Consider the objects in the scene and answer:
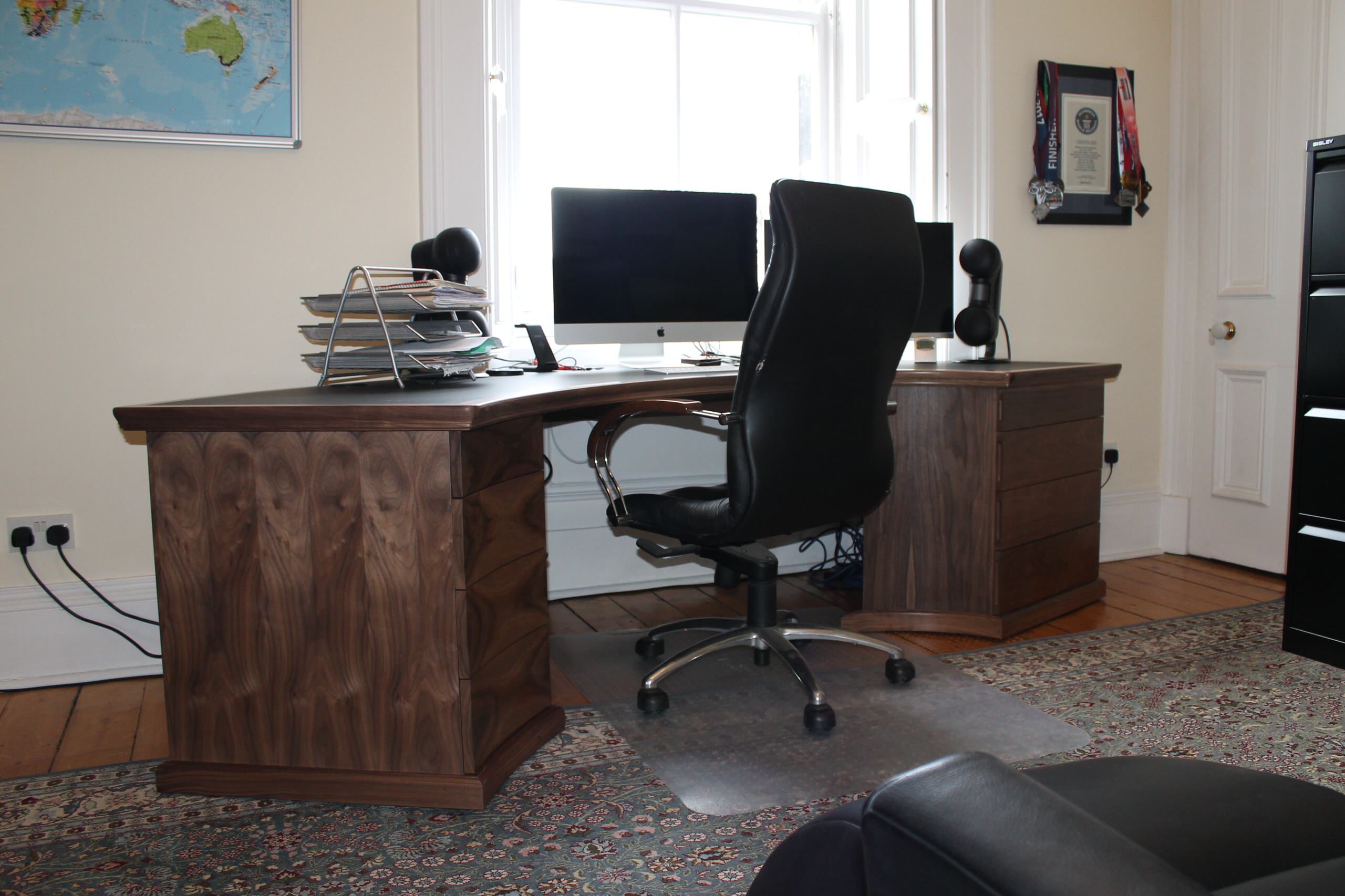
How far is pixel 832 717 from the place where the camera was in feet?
6.64

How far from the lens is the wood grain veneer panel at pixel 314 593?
5.51 ft

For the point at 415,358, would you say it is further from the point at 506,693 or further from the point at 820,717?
the point at 820,717

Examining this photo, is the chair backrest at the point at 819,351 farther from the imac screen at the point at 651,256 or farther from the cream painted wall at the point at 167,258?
the cream painted wall at the point at 167,258

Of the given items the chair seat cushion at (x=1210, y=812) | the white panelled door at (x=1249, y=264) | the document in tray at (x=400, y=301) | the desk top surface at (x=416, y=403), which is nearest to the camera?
the chair seat cushion at (x=1210, y=812)

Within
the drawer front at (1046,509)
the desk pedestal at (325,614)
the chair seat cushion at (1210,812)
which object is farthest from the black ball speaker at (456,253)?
the chair seat cushion at (1210,812)

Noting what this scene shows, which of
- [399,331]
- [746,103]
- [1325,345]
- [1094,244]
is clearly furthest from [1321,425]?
[399,331]

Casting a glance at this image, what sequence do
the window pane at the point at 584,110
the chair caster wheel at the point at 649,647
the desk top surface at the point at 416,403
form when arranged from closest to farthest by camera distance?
the desk top surface at the point at 416,403 → the chair caster wheel at the point at 649,647 → the window pane at the point at 584,110

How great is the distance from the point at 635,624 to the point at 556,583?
0.36m

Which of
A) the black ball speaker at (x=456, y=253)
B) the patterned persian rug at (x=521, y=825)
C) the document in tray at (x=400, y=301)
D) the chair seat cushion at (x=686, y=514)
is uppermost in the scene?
the black ball speaker at (x=456, y=253)

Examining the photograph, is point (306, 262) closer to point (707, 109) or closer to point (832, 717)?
point (707, 109)

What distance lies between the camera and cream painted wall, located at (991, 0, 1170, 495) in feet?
11.0

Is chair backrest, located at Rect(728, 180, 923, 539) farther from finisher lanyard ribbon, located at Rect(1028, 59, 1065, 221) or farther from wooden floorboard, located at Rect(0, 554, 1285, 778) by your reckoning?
finisher lanyard ribbon, located at Rect(1028, 59, 1065, 221)

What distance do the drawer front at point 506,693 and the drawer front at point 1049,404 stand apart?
4.55 feet

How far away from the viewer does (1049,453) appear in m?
2.77
